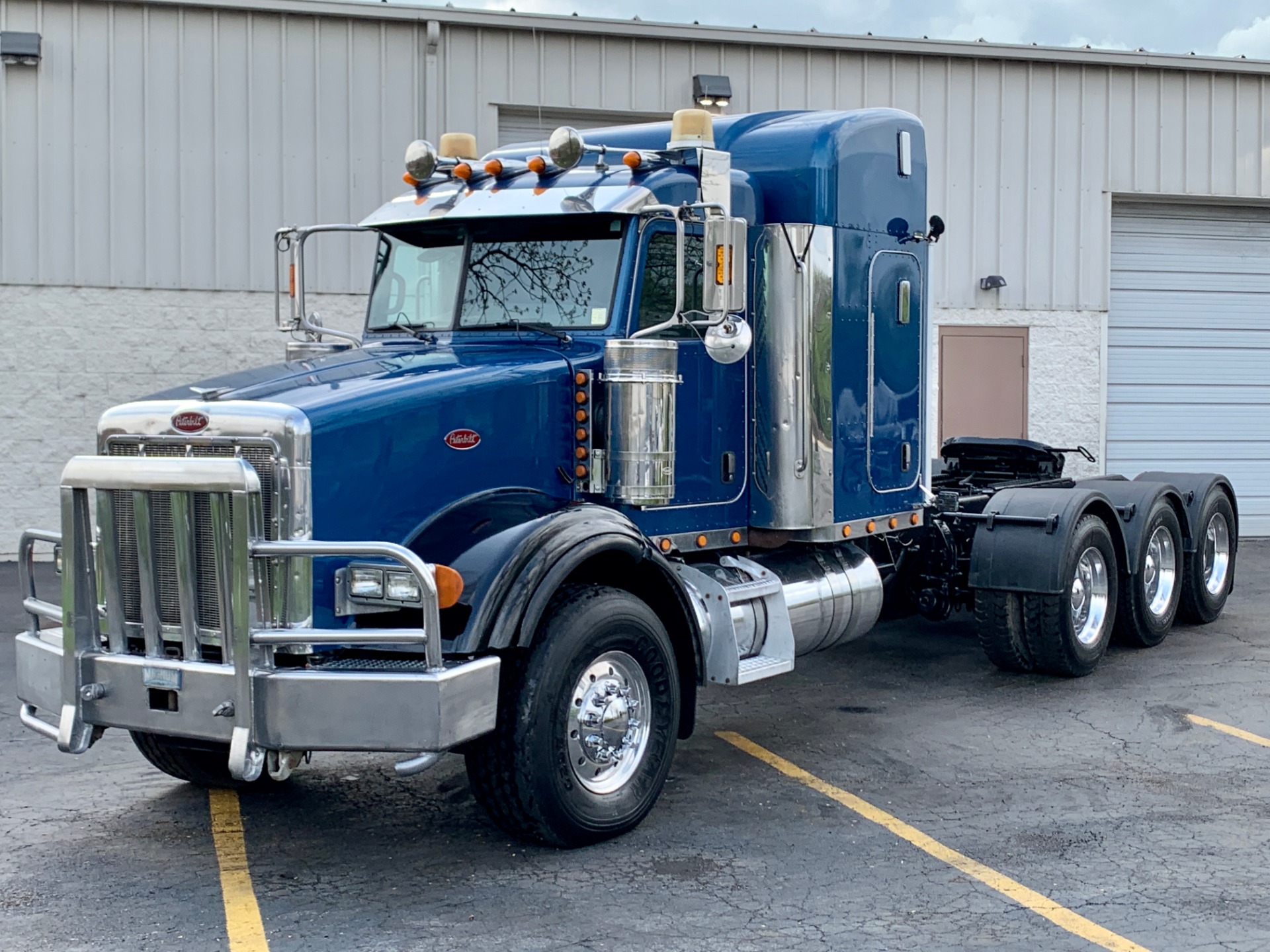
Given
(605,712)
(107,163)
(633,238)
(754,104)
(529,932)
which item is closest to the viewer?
(529,932)

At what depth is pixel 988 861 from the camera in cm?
533

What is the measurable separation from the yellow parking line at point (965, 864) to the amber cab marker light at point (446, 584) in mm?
2098

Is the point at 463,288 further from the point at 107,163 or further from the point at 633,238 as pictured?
the point at 107,163

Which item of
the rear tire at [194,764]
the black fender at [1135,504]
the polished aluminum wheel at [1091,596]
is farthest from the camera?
the black fender at [1135,504]

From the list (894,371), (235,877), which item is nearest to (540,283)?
(894,371)

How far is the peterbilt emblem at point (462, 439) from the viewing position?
5.57 m

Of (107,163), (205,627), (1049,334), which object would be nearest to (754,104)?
(1049,334)

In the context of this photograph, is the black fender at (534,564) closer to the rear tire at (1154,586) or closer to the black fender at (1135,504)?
the black fender at (1135,504)

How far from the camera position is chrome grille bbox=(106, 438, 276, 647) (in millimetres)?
4980

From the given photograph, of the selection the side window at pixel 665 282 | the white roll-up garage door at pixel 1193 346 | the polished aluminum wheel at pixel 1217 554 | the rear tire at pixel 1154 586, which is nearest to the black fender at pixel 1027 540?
the rear tire at pixel 1154 586

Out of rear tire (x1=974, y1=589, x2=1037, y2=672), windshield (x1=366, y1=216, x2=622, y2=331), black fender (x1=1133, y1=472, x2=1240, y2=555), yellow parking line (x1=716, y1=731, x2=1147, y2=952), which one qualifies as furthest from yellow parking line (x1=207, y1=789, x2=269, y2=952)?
black fender (x1=1133, y1=472, x2=1240, y2=555)

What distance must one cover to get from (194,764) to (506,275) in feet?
8.57

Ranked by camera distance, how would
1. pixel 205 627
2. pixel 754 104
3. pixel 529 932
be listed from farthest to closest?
pixel 754 104
pixel 205 627
pixel 529 932

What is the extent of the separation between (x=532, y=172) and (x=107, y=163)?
8.46 meters
